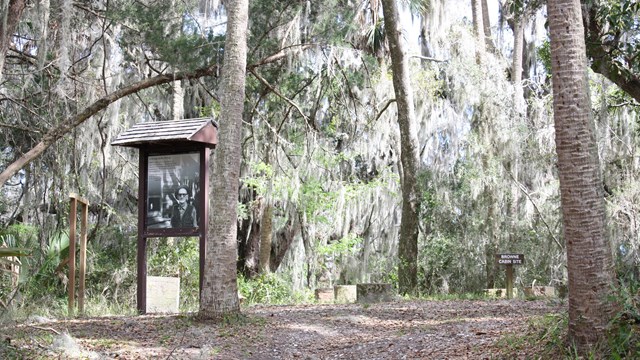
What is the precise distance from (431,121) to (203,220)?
9.88m

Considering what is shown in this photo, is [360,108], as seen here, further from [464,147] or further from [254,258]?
[254,258]

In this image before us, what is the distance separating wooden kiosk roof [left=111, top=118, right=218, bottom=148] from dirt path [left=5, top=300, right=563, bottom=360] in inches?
105

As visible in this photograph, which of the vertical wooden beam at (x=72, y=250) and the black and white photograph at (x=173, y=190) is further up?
the black and white photograph at (x=173, y=190)

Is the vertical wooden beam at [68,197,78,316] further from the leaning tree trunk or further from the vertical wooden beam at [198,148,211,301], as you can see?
the leaning tree trunk

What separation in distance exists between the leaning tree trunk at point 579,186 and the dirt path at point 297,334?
Answer: 1063mm

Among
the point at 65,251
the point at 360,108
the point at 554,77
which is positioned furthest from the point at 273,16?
the point at 554,77

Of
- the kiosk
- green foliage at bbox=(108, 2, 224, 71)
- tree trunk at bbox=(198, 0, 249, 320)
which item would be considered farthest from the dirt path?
green foliage at bbox=(108, 2, 224, 71)

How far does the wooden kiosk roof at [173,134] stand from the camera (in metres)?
10.5

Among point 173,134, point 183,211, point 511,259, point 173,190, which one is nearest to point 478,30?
point 511,259

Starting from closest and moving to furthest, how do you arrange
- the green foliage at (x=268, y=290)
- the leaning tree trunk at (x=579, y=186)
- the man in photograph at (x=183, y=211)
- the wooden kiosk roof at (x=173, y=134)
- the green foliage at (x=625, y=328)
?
the green foliage at (x=625, y=328), the leaning tree trunk at (x=579, y=186), the wooden kiosk roof at (x=173, y=134), the man in photograph at (x=183, y=211), the green foliage at (x=268, y=290)

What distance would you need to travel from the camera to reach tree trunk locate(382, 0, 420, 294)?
13953 mm

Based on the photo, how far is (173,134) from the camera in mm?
10555

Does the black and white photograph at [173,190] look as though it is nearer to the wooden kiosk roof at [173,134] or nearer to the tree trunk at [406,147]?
the wooden kiosk roof at [173,134]

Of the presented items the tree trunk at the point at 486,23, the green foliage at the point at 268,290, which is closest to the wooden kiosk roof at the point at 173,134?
the green foliage at the point at 268,290
